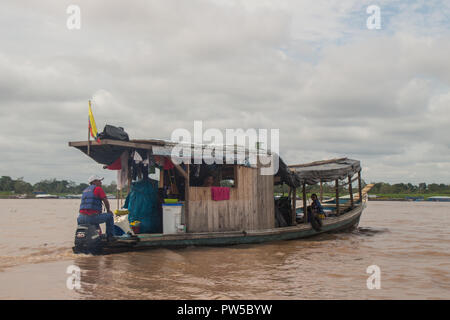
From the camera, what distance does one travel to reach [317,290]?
6879mm

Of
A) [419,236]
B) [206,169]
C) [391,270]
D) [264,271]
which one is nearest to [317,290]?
[264,271]

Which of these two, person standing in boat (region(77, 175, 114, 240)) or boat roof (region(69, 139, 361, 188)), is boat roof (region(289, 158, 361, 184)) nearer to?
boat roof (region(69, 139, 361, 188))

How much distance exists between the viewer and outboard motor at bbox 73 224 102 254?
28.1 feet

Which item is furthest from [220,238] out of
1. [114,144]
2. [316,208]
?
[316,208]

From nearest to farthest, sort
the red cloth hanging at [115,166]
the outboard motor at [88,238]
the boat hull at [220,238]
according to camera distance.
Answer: the outboard motor at [88,238] → the boat hull at [220,238] → the red cloth hanging at [115,166]

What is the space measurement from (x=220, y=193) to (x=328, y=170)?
476 cm

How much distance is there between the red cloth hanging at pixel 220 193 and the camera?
34.8ft

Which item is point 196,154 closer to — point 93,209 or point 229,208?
point 229,208

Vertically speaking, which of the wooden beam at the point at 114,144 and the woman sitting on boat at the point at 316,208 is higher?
the wooden beam at the point at 114,144

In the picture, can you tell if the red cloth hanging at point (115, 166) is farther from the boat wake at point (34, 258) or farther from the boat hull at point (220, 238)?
the boat hull at point (220, 238)

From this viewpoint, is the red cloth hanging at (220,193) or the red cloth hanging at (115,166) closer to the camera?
the red cloth hanging at (220,193)

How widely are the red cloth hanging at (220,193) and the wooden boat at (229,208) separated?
9cm

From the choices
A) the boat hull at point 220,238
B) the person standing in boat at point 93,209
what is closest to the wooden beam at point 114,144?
the person standing in boat at point 93,209
